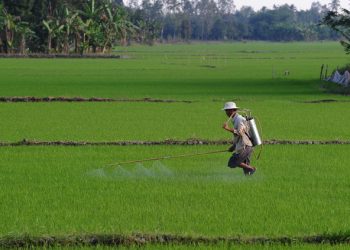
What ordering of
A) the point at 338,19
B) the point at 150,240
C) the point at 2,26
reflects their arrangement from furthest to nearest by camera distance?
1. the point at 2,26
2. the point at 338,19
3. the point at 150,240

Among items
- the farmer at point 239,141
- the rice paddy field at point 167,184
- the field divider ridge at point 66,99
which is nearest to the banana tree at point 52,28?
the field divider ridge at point 66,99

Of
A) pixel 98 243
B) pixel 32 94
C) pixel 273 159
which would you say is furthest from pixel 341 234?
pixel 32 94

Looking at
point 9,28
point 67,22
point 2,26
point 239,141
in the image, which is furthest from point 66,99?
point 67,22

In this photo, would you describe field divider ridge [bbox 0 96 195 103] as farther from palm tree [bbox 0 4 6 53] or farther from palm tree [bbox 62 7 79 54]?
palm tree [bbox 62 7 79 54]

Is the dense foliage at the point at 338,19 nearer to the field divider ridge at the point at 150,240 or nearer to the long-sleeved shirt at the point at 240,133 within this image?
the long-sleeved shirt at the point at 240,133

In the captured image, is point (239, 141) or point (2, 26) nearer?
point (239, 141)

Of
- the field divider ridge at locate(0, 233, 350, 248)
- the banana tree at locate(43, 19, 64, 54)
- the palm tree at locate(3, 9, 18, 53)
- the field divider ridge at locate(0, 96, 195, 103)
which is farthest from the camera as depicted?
the banana tree at locate(43, 19, 64, 54)

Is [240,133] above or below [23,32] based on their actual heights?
above

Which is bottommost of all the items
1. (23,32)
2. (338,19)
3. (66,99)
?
(23,32)

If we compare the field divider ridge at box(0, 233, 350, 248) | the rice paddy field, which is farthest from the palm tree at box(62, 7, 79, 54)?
the field divider ridge at box(0, 233, 350, 248)

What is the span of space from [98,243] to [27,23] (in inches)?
2547

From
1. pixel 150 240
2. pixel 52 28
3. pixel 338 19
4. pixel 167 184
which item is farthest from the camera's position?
pixel 52 28

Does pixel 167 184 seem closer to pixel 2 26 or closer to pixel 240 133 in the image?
pixel 240 133

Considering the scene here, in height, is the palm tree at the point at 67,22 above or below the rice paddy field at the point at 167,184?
below
